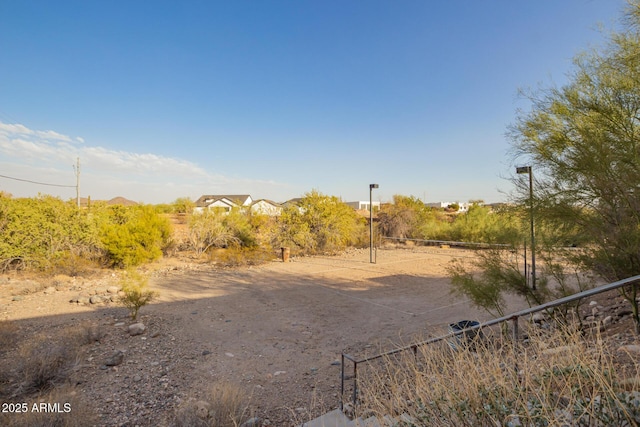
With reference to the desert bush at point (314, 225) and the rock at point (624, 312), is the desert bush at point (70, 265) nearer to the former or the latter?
the desert bush at point (314, 225)

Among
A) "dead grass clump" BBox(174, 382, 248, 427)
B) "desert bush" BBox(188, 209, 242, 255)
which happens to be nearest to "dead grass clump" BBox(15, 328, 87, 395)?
"dead grass clump" BBox(174, 382, 248, 427)

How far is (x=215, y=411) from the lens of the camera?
307cm

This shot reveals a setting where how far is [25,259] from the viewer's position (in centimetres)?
1012

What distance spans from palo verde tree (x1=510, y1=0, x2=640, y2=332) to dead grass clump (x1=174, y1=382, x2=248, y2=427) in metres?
5.40

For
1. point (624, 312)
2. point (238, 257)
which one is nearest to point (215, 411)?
point (624, 312)

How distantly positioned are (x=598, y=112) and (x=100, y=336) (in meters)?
9.42

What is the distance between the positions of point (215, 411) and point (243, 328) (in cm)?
309

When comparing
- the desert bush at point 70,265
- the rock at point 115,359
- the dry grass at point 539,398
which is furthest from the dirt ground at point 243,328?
the dry grass at point 539,398

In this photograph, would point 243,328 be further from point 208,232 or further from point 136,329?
point 208,232

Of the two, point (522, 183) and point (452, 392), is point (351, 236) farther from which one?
point (452, 392)

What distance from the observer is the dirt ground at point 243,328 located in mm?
3775

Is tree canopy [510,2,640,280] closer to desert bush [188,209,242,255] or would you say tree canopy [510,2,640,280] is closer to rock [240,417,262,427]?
rock [240,417,262,427]

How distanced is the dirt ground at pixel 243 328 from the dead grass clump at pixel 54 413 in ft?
0.57

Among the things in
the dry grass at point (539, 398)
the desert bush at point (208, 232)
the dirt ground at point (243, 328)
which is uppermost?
the desert bush at point (208, 232)
